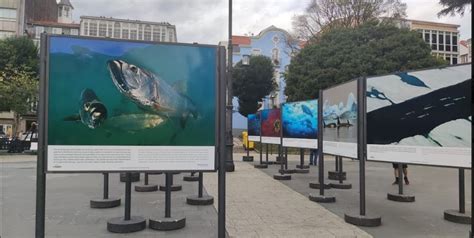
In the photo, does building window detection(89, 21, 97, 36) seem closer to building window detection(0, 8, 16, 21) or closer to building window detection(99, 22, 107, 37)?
building window detection(99, 22, 107, 37)

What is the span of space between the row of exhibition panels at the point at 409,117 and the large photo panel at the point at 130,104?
295cm

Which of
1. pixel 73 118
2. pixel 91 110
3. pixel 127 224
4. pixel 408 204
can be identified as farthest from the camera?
pixel 408 204

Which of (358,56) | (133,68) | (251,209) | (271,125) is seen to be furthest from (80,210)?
(358,56)

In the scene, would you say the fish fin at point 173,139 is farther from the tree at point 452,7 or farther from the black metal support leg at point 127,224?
the tree at point 452,7

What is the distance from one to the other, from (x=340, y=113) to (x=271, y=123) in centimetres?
912

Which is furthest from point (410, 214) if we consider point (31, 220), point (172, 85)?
point (31, 220)

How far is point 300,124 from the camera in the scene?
12.9 meters

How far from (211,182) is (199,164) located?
270 inches

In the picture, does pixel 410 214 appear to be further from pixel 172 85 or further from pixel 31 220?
pixel 31 220

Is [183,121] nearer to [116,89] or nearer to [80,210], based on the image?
[116,89]

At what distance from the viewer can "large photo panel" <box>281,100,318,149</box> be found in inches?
488

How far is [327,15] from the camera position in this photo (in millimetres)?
45812

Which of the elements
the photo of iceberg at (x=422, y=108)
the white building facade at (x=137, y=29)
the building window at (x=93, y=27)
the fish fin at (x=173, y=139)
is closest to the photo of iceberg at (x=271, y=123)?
the photo of iceberg at (x=422, y=108)

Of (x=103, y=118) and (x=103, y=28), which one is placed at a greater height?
(x=103, y=28)
